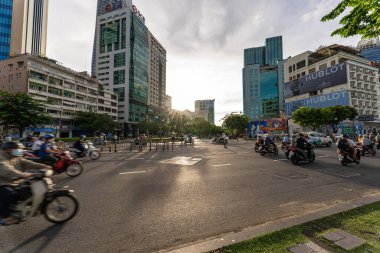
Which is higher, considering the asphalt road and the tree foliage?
the tree foliage

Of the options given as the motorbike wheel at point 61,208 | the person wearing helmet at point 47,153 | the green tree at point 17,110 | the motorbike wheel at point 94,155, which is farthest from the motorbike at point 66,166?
the green tree at point 17,110

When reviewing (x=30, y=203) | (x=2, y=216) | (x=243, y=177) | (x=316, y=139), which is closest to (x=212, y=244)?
(x=30, y=203)

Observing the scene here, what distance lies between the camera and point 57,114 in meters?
53.9

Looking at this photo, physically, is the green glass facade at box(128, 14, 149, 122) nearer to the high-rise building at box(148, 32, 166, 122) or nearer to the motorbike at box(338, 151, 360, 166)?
the high-rise building at box(148, 32, 166, 122)

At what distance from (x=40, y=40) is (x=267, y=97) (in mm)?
121759

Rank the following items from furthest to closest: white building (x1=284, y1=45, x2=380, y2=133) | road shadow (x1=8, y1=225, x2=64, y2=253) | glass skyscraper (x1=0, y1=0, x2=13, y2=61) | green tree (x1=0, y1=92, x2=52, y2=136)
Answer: glass skyscraper (x1=0, y1=0, x2=13, y2=61) → white building (x1=284, y1=45, x2=380, y2=133) → green tree (x1=0, y1=92, x2=52, y2=136) → road shadow (x1=8, y1=225, x2=64, y2=253)

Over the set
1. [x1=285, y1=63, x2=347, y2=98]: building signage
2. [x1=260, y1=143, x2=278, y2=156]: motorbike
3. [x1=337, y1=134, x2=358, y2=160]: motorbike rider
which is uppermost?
[x1=285, y1=63, x2=347, y2=98]: building signage

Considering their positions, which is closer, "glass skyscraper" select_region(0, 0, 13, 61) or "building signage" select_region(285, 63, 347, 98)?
"building signage" select_region(285, 63, 347, 98)

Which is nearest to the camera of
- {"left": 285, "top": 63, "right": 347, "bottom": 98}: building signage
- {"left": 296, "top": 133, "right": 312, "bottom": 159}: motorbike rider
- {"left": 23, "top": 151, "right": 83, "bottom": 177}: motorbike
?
{"left": 23, "top": 151, "right": 83, "bottom": 177}: motorbike

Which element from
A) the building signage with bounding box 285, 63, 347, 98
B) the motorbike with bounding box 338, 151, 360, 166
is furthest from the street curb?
the building signage with bounding box 285, 63, 347, 98

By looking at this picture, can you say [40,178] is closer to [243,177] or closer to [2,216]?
[2,216]

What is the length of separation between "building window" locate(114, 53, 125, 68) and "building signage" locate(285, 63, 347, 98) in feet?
220

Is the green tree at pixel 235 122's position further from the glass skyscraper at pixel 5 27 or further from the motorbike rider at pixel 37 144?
the glass skyscraper at pixel 5 27

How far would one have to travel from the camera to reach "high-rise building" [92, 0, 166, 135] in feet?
274
